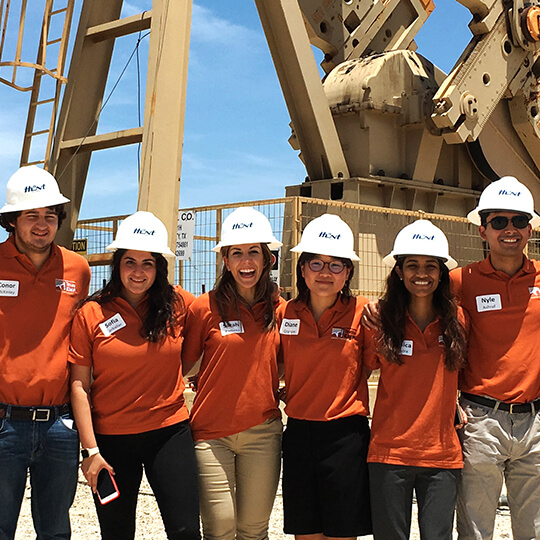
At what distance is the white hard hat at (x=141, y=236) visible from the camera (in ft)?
13.4

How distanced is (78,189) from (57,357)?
18.3 ft

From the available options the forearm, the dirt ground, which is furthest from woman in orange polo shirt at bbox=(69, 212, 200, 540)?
the dirt ground

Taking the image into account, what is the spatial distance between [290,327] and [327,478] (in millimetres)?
772

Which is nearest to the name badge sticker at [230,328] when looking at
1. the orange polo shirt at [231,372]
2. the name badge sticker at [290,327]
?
the orange polo shirt at [231,372]

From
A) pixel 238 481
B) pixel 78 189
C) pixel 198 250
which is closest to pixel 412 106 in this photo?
pixel 198 250

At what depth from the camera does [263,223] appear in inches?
170

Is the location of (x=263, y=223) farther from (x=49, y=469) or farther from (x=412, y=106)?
(x=412, y=106)

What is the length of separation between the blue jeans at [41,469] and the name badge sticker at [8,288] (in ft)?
1.95

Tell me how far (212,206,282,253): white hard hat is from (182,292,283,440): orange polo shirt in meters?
0.37

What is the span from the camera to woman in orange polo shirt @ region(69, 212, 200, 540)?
390cm

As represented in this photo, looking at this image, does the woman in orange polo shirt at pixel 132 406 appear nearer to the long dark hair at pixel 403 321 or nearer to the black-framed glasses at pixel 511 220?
the long dark hair at pixel 403 321

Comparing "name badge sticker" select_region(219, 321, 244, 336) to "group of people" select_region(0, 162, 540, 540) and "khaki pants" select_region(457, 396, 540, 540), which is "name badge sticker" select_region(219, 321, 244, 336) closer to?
"group of people" select_region(0, 162, 540, 540)

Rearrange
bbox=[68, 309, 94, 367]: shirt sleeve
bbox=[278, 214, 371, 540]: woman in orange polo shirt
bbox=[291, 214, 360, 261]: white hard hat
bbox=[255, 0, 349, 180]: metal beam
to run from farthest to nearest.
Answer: bbox=[255, 0, 349, 180]: metal beam < bbox=[291, 214, 360, 261]: white hard hat < bbox=[278, 214, 371, 540]: woman in orange polo shirt < bbox=[68, 309, 94, 367]: shirt sleeve

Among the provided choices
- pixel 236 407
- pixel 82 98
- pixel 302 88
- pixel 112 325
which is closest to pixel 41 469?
pixel 112 325
